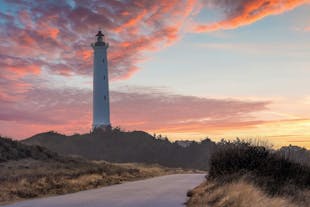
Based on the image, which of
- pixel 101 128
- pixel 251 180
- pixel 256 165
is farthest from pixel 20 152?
pixel 251 180

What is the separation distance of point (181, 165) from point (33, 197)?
71432mm

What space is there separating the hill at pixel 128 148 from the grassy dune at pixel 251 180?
191ft

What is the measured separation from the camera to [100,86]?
70750mm

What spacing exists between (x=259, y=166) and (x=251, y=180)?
3680mm

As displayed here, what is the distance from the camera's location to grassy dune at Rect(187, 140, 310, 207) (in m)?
15.8

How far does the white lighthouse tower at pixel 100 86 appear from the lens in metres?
70.8

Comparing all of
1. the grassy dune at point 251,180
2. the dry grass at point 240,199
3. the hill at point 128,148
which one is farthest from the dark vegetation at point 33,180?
the hill at point 128,148

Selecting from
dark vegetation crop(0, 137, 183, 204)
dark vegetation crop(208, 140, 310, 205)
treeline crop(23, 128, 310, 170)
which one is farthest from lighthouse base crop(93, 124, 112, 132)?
dark vegetation crop(208, 140, 310, 205)

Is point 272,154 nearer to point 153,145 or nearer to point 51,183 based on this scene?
point 51,183

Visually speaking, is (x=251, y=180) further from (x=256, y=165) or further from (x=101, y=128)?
(x=101, y=128)

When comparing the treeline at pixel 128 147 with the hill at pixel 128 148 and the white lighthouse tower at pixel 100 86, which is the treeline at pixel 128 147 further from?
the white lighthouse tower at pixel 100 86

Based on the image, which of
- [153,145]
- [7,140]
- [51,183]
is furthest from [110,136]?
[51,183]

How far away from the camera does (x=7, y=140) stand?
55.6 metres

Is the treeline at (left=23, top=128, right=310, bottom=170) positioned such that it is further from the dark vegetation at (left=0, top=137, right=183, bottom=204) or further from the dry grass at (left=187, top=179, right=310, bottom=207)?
the dry grass at (left=187, top=179, right=310, bottom=207)
